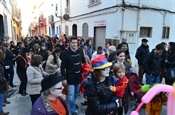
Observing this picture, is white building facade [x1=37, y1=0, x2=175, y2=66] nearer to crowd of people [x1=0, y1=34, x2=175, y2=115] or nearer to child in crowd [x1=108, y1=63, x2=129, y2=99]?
crowd of people [x1=0, y1=34, x2=175, y2=115]

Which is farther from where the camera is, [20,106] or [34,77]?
[20,106]

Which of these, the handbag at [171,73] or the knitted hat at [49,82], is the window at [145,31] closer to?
the handbag at [171,73]

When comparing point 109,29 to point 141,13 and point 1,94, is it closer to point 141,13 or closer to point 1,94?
point 141,13

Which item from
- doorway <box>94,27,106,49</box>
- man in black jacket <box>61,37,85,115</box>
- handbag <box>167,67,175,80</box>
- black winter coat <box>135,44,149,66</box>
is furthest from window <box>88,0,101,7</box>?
man in black jacket <box>61,37,85,115</box>

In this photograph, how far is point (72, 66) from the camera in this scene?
371 cm

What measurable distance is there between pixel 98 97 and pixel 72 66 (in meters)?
1.70

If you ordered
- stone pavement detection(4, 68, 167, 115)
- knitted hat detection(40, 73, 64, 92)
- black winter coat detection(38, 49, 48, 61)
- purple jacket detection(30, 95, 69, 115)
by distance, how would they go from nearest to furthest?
purple jacket detection(30, 95, 69, 115) → knitted hat detection(40, 73, 64, 92) → stone pavement detection(4, 68, 167, 115) → black winter coat detection(38, 49, 48, 61)

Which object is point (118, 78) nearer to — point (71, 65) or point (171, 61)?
point (71, 65)

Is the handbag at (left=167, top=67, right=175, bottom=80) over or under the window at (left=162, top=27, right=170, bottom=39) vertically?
A: under

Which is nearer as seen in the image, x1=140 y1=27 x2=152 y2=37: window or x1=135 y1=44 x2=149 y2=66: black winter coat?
x1=135 y1=44 x2=149 y2=66: black winter coat

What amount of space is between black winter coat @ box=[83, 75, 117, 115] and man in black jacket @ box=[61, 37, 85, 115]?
1.58 m

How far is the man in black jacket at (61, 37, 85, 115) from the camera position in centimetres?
364

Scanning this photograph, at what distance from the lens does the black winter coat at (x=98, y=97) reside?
2.04 m

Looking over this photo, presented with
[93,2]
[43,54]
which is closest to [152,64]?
[43,54]
